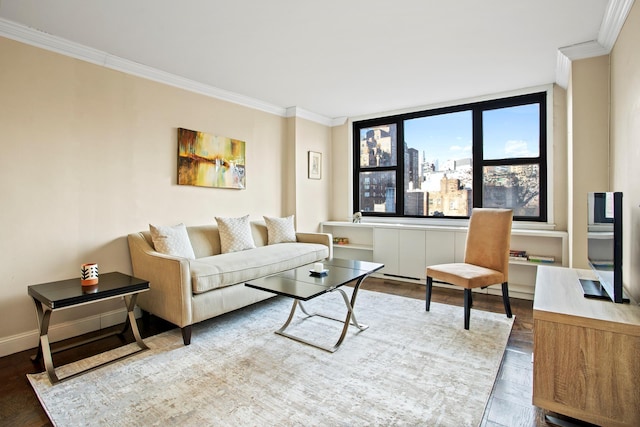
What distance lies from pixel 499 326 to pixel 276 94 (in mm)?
3512

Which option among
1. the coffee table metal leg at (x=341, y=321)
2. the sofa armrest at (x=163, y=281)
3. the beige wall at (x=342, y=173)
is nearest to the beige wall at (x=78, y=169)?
the sofa armrest at (x=163, y=281)

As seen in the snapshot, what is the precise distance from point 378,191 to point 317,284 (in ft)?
9.97

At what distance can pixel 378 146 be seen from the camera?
5.27 m

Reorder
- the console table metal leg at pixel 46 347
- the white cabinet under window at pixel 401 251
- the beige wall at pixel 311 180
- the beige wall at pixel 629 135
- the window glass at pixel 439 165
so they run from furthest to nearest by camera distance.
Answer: the beige wall at pixel 311 180, the window glass at pixel 439 165, the white cabinet under window at pixel 401 251, the console table metal leg at pixel 46 347, the beige wall at pixel 629 135

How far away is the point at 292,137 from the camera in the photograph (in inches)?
191

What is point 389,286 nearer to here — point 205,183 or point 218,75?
point 205,183

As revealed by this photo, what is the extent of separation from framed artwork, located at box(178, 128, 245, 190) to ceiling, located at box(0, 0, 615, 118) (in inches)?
24.7

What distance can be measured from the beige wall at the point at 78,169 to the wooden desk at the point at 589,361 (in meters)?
3.32

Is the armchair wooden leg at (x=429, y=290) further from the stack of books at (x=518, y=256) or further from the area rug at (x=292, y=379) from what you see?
the stack of books at (x=518, y=256)

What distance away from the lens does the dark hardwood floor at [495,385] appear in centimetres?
171

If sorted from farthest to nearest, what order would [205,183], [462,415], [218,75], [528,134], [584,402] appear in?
[528,134]
[205,183]
[218,75]
[462,415]
[584,402]

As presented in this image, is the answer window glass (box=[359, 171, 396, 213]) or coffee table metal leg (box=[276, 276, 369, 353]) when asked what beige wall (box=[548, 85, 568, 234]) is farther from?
coffee table metal leg (box=[276, 276, 369, 353])

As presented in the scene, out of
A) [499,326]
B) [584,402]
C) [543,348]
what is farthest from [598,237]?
[499,326]

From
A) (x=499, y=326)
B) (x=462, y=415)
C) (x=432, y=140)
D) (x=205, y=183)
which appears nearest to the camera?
(x=462, y=415)
